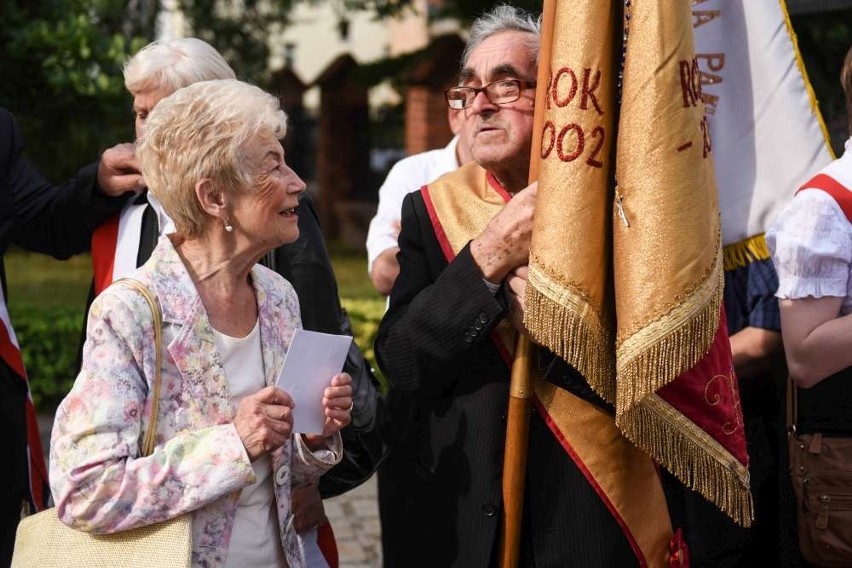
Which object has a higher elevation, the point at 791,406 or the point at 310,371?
the point at 310,371

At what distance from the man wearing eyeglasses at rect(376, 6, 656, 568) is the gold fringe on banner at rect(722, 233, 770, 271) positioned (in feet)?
3.11

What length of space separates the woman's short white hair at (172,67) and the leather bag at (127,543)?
3.46ft

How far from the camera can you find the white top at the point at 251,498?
281cm

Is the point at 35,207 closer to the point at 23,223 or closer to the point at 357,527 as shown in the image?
the point at 23,223

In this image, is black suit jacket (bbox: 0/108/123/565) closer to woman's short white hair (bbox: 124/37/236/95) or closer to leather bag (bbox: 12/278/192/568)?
woman's short white hair (bbox: 124/37/236/95)

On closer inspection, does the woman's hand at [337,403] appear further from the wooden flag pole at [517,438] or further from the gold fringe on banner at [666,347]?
the gold fringe on banner at [666,347]

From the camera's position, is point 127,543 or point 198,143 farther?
point 198,143

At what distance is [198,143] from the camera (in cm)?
280

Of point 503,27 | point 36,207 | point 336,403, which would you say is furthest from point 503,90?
point 36,207

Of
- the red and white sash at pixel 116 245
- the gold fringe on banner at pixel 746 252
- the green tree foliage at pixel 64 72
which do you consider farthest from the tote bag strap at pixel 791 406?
the green tree foliage at pixel 64 72

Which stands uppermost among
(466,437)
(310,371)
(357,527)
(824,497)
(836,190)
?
(836,190)

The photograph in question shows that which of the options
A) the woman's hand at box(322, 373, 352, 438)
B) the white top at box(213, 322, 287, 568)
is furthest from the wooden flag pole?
the white top at box(213, 322, 287, 568)

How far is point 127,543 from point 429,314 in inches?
34.0

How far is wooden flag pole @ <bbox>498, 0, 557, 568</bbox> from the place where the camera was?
117 inches
